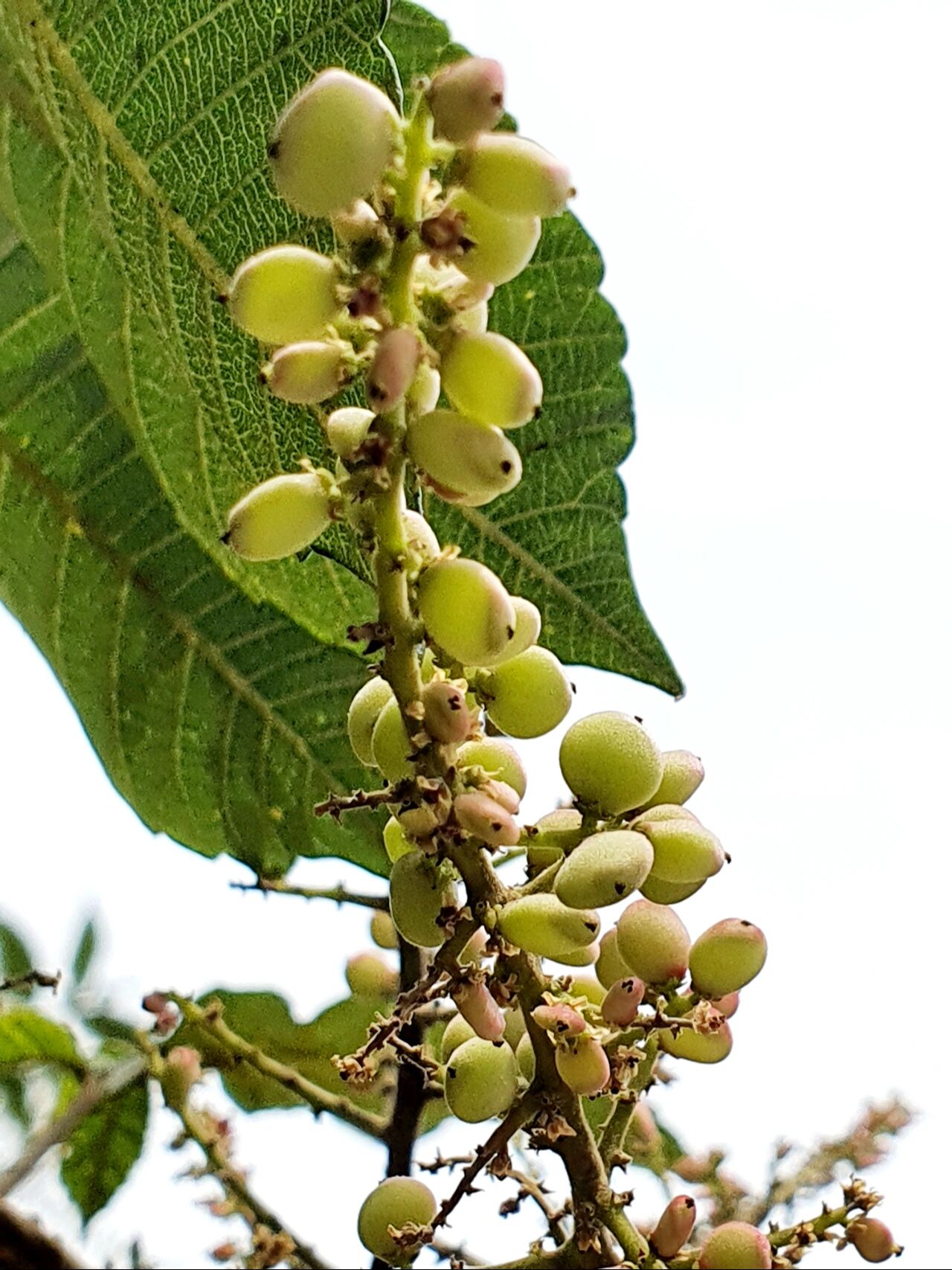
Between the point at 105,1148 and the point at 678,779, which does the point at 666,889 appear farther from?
the point at 105,1148

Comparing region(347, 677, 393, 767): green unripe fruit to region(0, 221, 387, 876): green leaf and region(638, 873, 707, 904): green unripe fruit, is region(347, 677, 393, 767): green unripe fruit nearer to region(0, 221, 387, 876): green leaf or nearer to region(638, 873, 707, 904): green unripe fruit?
region(638, 873, 707, 904): green unripe fruit

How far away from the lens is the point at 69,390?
2.60ft

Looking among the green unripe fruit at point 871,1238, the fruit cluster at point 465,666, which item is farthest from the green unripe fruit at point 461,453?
the green unripe fruit at point 871,1238

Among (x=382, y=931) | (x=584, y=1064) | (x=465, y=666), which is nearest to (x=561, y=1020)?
(x=584, y=1064)

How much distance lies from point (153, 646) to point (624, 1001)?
446 mm

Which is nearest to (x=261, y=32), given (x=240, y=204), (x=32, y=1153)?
(x=240, y=204)

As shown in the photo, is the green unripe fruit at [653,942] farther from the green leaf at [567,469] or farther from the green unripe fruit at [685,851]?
the green leaf at [567,469]

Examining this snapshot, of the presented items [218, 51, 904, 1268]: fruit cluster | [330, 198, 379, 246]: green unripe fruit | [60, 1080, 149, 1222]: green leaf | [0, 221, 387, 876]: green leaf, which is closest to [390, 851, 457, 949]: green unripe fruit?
[218, 51, 904, 1268]: fruit cluster

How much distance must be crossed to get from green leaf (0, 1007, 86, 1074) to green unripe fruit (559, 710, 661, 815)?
2.49 feet

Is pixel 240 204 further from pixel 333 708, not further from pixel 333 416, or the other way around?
pixel 333 708

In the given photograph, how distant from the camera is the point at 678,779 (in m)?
0.53

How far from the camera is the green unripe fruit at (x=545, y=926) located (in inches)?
17.8

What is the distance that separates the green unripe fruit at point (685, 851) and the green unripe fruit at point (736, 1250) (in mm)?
128

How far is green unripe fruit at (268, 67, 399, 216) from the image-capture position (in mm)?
374
